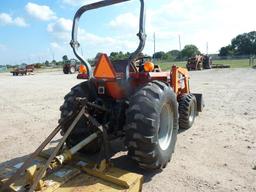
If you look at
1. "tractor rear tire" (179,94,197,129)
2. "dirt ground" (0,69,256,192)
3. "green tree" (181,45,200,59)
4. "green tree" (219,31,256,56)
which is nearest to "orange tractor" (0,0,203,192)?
"dirt ground" (0,69,256,192)

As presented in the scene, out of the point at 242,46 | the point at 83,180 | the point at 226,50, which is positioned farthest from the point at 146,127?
the point at 242,46

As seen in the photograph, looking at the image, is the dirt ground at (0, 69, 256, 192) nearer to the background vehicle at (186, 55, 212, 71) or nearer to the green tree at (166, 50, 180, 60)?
the background vehicle at (186, 55, 212, 71)

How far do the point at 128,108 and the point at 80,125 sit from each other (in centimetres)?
91

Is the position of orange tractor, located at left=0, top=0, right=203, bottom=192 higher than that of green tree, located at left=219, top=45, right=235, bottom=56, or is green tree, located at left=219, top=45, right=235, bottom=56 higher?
green tree, located at left=219, top=45, right=235, bottom=56

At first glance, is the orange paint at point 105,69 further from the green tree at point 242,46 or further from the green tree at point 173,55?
the green tree at point 242,46

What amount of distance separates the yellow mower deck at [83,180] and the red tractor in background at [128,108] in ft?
0.95

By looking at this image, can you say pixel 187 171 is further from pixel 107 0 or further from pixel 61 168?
pixel 107 0

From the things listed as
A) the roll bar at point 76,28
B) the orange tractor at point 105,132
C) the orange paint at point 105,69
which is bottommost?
Answer: the orange tractor at point 105,132

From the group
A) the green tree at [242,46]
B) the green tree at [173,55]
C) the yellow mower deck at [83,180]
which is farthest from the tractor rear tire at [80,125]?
the green tree at [242,46]

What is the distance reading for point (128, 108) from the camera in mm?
3824

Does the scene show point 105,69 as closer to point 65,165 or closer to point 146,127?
point 146,127

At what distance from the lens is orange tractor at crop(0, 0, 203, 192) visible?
10.8 ft

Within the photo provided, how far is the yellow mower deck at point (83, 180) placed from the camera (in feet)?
10.6

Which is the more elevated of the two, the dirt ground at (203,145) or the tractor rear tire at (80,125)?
the tractor rear tire at (80,125)
